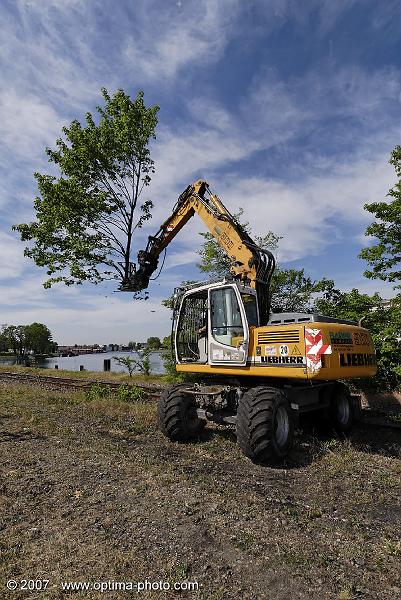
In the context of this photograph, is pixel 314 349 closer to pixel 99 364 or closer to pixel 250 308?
pixel 250 308

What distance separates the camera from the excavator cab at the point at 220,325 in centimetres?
784

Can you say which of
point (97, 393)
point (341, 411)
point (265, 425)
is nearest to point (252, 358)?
point (265, 425)

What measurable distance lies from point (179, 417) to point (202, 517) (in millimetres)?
3433

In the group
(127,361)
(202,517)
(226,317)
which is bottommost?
(202,517)

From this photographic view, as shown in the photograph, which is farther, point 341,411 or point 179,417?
point 341,411

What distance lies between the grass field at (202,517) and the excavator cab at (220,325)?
1.79m

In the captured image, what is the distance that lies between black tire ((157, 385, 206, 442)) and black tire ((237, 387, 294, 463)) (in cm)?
153

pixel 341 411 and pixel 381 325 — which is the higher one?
pixel 381 325

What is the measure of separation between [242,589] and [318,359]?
164 inches

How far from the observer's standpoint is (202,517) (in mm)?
4469

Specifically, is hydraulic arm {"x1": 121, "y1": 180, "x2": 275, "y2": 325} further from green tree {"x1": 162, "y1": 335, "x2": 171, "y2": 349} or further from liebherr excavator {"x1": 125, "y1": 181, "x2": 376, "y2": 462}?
green tree {"x1": 162, "y1": 335, "x2": 171, "y2": 349}

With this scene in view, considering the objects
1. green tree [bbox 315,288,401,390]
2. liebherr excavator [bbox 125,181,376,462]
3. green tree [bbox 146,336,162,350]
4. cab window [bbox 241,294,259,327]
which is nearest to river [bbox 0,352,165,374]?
green tree [bbox 146,336,162,350]

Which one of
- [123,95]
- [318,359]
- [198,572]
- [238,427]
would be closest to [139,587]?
[198,572]

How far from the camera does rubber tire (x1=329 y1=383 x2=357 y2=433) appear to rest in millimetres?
8938
